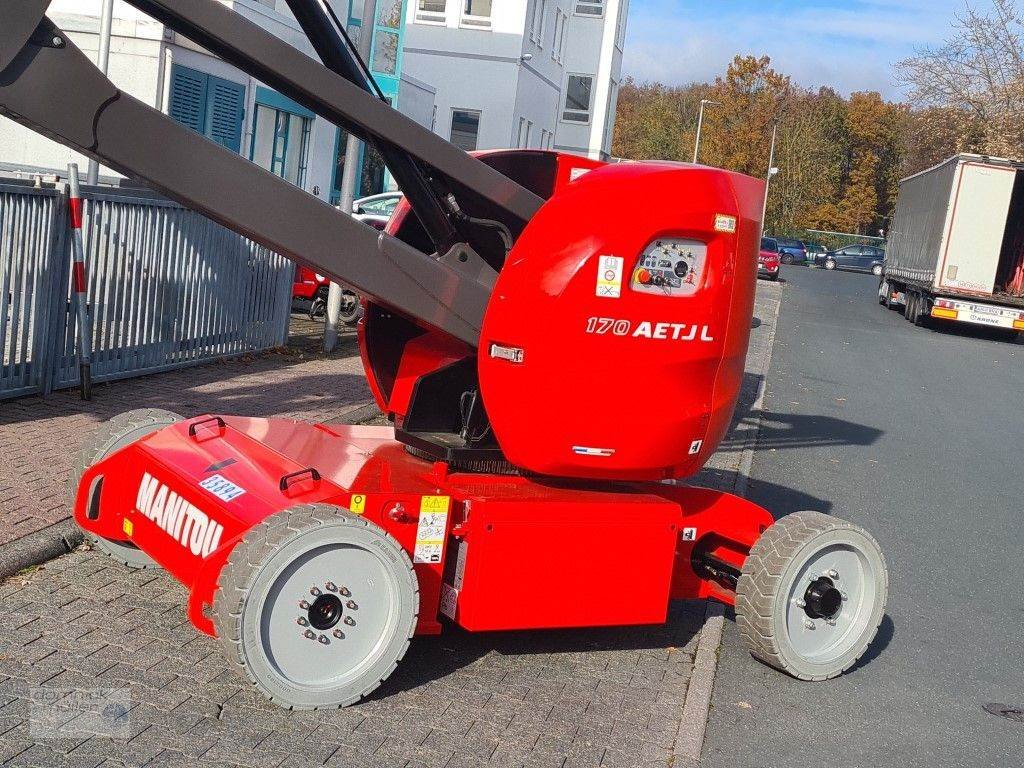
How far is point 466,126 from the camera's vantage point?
43875mm

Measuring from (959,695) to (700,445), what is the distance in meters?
1.87

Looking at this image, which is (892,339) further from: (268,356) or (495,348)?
(495,348)

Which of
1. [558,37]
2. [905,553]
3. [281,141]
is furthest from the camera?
[558,37]

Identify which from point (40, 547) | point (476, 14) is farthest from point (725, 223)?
point (476, 14)

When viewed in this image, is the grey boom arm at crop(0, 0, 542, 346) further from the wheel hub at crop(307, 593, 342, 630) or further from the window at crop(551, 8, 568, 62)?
the window at crop(551, 8, 568, 62)

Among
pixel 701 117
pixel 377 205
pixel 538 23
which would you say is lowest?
pixel 377 205

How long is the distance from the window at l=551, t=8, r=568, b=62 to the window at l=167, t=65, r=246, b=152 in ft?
90.3

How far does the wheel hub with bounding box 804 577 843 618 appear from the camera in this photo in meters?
5.91

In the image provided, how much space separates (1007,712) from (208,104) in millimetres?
20329

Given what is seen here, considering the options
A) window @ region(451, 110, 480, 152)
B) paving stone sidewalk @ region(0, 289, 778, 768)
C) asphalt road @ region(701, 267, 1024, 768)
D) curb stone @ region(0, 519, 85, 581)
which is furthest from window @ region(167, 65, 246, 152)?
window @ region(451, 110, 480, 152)

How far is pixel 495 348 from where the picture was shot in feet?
17.2

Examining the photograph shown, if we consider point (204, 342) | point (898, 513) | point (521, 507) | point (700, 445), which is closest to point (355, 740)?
point (521, 507)

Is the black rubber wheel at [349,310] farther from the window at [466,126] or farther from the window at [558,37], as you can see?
→ the window at [558,37]

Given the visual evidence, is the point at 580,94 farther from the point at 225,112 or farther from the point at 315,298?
the point at 315,298
